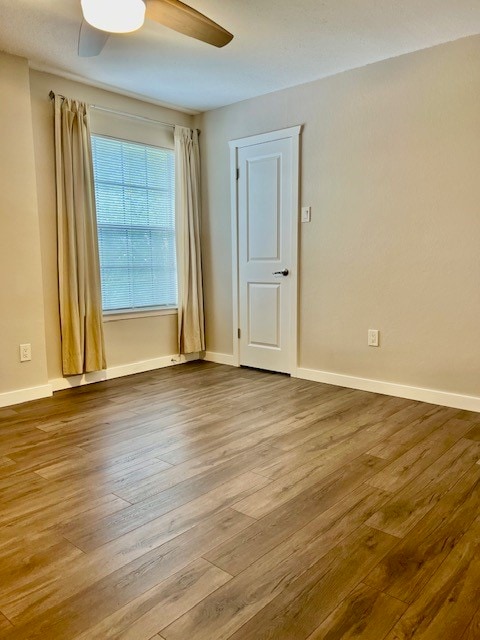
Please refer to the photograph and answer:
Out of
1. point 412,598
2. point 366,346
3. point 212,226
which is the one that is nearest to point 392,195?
point 366,346

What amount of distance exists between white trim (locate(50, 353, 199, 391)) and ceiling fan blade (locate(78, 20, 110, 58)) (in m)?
2.37

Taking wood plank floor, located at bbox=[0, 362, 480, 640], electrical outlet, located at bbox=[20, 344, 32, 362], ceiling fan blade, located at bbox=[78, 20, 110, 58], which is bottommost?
wood plank floor, located at bbox=[0, 362, 480, 640]

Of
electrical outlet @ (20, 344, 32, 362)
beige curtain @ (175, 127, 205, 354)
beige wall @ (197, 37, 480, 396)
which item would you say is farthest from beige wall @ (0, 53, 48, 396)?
beige wall @ (197, 37, 480, 396)

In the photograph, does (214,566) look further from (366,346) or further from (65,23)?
(65,23)

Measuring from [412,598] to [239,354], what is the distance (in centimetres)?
317

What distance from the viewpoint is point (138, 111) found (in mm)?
4090

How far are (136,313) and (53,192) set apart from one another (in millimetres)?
1243

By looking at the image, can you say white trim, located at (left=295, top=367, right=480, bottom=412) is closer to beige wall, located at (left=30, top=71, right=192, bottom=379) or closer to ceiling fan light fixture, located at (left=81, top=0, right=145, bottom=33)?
beige wall, located at (left=30, top=71, right=192, bottom=379)

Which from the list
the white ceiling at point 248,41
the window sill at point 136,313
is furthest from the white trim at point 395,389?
the white ceiling at point 248,41

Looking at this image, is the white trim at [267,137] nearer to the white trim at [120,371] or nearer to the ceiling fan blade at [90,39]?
the ceiling fan blade at [90,39]

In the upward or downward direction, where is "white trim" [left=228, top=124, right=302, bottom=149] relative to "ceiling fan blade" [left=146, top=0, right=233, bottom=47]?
downward

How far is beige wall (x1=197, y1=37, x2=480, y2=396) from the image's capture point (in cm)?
300

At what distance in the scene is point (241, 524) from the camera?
1.80m

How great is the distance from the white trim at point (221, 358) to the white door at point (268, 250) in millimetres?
177
